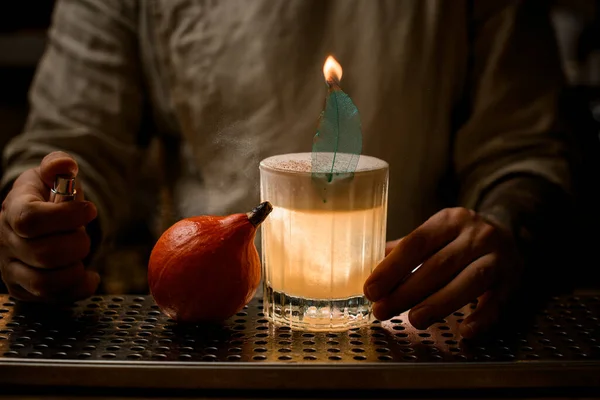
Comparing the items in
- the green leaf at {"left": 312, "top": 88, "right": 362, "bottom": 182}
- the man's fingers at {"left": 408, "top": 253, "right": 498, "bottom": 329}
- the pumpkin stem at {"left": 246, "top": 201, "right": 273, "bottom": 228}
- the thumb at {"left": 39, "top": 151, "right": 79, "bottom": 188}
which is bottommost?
the man's fingers at {"left": 408, "top": 253, "right": 498, "bottom": 329}

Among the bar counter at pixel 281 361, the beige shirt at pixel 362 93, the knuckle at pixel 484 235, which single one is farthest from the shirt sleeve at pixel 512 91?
the bar counter at pixel 281 361

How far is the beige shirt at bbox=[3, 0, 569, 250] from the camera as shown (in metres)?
1.22

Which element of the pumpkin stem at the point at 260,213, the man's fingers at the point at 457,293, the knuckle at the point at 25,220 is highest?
the pumpkin stem at the point at 260,213

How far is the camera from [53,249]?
805 mm

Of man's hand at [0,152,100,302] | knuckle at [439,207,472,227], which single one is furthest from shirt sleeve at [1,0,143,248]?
knuckle at [439,207,472,227]

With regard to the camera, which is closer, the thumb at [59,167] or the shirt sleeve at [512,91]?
the thumb at [59,167]

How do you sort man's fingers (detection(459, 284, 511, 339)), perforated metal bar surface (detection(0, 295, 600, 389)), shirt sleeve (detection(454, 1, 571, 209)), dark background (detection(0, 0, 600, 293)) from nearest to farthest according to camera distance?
perforated metal bar surface (detection(0, 295, 600, 389)) < man's fingers (detection(459, 284, 511, 339)) < shirt sleeve (detection(454, 1, 571, 209)) < dark background (detection(0, 0, 600, 293))

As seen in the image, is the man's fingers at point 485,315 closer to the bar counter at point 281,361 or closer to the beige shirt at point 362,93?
the bar counter at point 281,361

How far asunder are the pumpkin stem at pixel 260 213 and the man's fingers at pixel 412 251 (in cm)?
12

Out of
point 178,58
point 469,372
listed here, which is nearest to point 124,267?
point 178,58

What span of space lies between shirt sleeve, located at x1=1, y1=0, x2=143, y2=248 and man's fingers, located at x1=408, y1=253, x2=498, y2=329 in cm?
71

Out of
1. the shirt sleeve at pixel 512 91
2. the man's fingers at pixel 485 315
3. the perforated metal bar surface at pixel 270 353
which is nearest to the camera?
the perforated metal bar surface at pixel 270 353

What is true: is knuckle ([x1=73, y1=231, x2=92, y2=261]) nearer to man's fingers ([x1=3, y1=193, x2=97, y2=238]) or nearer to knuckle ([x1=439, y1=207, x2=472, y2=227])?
man's fingers ([x1=3, y1=193, x2=97, y2=238])

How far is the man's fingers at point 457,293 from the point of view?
2.39ft
